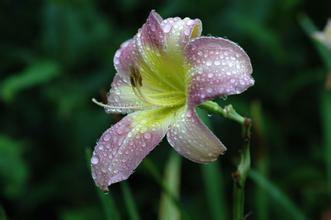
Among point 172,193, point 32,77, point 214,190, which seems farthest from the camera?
point 32,77

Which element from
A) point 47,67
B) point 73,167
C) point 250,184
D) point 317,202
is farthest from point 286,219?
point 47,67

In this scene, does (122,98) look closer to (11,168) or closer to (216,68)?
(216,68)

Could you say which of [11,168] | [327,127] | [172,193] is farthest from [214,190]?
[11,168]

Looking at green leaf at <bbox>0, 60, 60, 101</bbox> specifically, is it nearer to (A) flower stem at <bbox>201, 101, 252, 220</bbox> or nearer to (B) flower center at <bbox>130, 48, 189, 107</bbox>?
(B) flower center at <bbox>130, 48, 189, 107</bbox>

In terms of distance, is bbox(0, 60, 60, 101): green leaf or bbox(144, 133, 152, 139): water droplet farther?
bbox(0, 60, 60, 101): green leaf

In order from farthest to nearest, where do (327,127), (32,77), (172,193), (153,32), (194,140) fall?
1. (32,77)
2. (327,127)
3. (172,193)
4. (153,32)
5. (194,140)

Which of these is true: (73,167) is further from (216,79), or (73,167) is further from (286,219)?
(216,79)

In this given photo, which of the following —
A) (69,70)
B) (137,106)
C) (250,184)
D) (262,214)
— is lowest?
(250,184)

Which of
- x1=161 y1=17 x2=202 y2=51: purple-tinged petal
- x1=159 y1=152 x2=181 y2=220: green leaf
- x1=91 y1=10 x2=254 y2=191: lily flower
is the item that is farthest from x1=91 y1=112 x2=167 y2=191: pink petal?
x1=159 y1=152 x2=181 y2=220: green leaf
